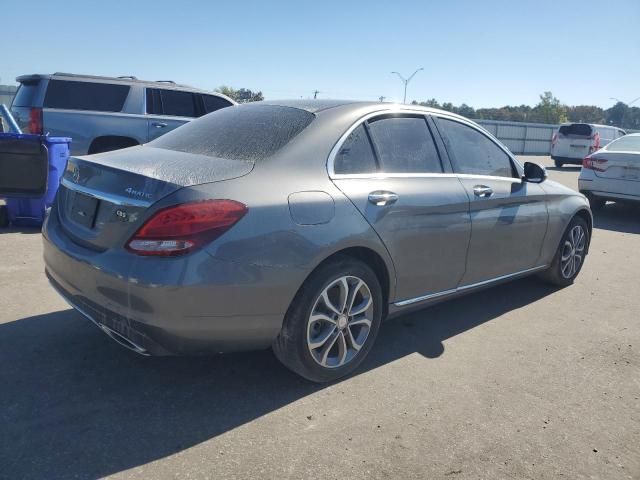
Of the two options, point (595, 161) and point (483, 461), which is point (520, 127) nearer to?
point (595, 161)

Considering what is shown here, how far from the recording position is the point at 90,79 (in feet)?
27.2

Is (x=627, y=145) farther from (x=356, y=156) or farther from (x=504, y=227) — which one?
(x=356, y=156)

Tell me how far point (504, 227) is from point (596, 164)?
268 inches

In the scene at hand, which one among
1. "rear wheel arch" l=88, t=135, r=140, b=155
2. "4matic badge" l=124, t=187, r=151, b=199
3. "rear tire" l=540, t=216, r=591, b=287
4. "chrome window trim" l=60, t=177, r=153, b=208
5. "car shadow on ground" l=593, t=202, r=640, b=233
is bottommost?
"car shadow on ground" l=593, t=202, r=640, b=233

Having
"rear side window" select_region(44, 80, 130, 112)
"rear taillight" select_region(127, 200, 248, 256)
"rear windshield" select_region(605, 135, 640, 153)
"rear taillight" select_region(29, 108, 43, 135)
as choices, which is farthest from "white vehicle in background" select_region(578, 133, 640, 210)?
"rear taillight" select_region(29, 108, 43, 135)

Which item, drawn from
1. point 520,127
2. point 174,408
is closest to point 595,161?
point 174,408

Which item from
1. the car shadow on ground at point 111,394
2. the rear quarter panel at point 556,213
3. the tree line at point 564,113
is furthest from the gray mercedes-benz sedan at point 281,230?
the tree line at point 564,113

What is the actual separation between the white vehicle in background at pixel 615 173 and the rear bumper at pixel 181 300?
8683mm

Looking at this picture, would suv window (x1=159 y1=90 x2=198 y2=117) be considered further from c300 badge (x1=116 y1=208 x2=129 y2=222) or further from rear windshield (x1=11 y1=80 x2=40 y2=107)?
A: c300 badge (x1=116 y1=208 x2=129 y2=222)

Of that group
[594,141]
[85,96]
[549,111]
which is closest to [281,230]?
[85,96]

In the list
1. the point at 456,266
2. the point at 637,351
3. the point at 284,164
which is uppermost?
the point at 284,164

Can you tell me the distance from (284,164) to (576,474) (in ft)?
6.85

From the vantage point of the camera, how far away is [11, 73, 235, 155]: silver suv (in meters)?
7.89

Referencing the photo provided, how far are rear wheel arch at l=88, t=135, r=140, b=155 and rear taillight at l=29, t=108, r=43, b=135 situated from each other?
0.74 m
